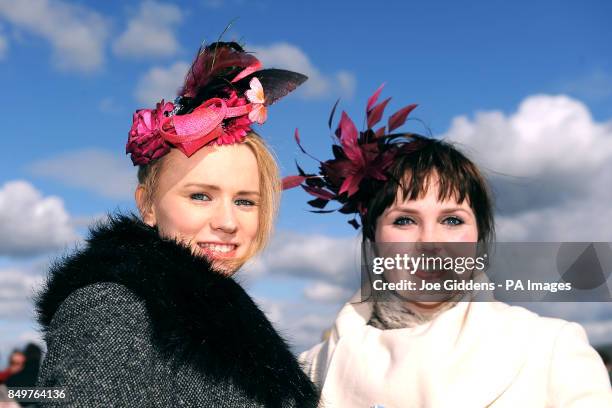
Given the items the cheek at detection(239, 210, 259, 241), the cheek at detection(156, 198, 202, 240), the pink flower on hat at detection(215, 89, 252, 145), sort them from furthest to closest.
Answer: the pink flower on hat at detection(215, 89, 252, 145)
the cheek at detection(239, 210, 259, 241)
the cheek at detection(156, 198, 202, 240)

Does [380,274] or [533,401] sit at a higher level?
[380,274]

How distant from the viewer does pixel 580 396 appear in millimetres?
3186

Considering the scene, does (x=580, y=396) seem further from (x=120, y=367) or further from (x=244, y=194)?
(x=120, y=367)

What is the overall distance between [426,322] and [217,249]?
1.30 metres

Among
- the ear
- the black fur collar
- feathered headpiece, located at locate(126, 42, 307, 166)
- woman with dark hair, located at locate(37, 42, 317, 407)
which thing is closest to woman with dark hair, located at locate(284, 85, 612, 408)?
the black fur collar

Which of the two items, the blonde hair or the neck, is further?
the neck

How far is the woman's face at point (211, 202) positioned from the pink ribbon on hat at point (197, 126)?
5 centimetres

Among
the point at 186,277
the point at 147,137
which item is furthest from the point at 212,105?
the point at 186,277

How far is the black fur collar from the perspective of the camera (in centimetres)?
261

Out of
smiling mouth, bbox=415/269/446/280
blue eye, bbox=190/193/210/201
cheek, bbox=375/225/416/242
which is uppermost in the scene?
cheek, bbox=375/225/416/242

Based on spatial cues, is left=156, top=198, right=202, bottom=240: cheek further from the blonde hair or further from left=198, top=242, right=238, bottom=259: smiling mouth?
the blonde hair

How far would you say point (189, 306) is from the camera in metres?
2.68

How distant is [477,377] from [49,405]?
1.96 m

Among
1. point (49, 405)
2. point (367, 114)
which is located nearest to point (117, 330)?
point (49, 405)
